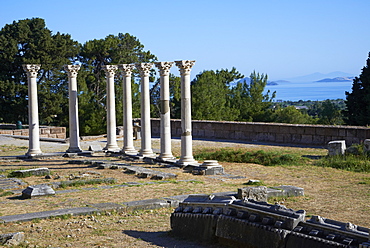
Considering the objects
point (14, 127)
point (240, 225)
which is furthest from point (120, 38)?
point (240, 225)

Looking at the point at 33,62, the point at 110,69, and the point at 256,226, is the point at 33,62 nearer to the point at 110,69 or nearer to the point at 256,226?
the point at 110,69

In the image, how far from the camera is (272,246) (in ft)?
28.6

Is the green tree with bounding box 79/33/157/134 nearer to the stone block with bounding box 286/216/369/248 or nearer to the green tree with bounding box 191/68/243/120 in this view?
the green tree with bounding box 191/68/243/120

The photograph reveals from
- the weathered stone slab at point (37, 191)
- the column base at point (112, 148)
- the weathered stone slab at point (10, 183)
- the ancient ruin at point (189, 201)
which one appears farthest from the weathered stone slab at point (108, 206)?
the column base at point (112, 148)

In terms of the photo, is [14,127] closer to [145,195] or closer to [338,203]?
[145,195]

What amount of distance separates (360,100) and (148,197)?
101ft

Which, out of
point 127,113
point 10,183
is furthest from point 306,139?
point 10,183

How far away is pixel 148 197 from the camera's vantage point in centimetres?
1478

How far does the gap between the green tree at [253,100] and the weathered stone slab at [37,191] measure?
3919 centimetres

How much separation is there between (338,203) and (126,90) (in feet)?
44.6

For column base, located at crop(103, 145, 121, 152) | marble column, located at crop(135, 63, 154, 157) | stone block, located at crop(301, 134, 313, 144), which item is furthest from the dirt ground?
stone block, located at crop(301, 134, 313, 144)

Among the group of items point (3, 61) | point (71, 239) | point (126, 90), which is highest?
point (3, 61)

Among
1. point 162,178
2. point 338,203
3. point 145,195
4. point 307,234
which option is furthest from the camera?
point 162,178

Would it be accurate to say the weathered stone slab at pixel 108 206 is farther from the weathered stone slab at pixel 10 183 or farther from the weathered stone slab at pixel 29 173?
the weathered stone slab at pixel 29 173
